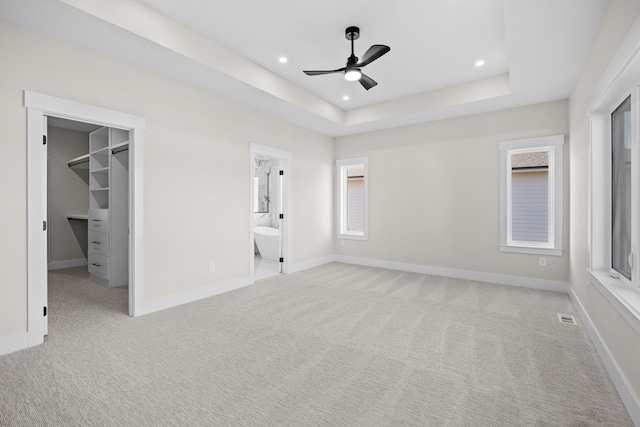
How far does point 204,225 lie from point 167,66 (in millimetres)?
1914

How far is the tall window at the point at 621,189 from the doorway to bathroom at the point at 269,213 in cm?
404

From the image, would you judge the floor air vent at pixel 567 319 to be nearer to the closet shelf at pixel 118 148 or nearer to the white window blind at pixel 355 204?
the white window blind at pixel 355 204

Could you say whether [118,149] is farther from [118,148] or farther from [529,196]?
[529,196]

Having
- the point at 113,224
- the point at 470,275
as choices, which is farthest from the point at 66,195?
the point at 470,275

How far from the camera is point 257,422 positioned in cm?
171

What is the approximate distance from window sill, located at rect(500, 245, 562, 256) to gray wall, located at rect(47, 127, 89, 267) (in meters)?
7.79

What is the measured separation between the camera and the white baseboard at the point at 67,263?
18.8 ft

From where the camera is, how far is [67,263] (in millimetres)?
5930

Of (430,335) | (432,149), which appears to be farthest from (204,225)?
(432,149)

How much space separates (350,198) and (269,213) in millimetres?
2295

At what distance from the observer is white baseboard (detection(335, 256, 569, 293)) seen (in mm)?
4375

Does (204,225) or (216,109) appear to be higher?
(216,109)

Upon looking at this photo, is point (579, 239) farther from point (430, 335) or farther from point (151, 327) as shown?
point (151, 327)

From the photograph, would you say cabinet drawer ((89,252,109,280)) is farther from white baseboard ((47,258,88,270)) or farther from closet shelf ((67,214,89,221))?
white baseboard ((47,258,88,270))
